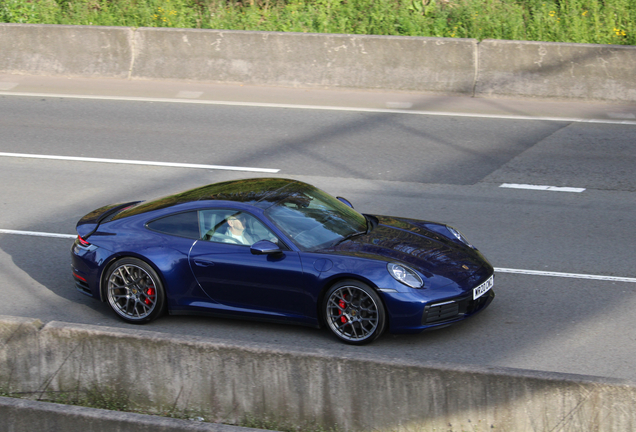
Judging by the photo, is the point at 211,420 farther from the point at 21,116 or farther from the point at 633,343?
the point at 21,116

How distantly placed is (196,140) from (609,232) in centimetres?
697

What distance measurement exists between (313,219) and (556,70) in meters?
9.08

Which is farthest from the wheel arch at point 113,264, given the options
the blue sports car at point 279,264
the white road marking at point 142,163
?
the white road marking at point 142,163

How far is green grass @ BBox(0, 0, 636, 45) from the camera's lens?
1612cm

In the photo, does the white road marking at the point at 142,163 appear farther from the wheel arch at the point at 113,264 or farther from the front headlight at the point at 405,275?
the front headlight at the point at 405,275

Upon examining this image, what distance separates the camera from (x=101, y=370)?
217 inches

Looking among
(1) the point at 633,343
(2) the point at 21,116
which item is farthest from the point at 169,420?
(2) the point at 21,116

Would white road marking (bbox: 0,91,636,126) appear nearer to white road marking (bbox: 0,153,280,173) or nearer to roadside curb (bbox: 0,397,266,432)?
white road marking (bbox: 0,153,280,173)

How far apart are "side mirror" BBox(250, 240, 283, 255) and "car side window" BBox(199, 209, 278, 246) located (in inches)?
5.4

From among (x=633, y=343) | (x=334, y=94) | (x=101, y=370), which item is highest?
(x=334, y=94)

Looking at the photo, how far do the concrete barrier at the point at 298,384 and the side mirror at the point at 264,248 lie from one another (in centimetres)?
150

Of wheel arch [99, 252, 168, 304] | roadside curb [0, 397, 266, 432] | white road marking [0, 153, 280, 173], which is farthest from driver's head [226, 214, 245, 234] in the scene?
white road marking [0, 153, 280, 173]

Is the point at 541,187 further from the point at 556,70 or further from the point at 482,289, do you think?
the point at 556,70

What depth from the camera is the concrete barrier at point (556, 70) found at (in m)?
14.2
